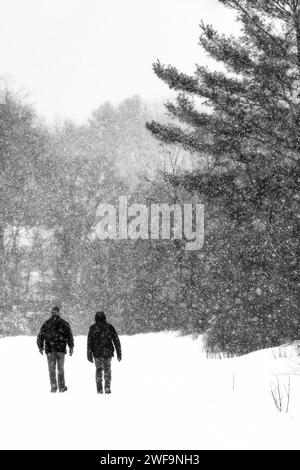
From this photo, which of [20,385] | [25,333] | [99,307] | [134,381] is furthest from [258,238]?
[99,307]

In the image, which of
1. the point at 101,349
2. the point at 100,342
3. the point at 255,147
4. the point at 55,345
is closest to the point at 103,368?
the point at 101,349

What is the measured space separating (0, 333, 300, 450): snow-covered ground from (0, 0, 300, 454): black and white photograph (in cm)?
4

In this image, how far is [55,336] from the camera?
11836mm

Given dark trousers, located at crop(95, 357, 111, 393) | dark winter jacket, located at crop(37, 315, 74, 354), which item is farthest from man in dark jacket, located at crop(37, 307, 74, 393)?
dark trousers, located at crop(95, 357, 111, 393)

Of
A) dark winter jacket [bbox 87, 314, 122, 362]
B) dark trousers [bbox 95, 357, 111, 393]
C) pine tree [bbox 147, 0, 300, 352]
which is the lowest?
dark trousers [bbox 95, 357, 111, 393]

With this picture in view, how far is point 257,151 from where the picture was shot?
61.1ft

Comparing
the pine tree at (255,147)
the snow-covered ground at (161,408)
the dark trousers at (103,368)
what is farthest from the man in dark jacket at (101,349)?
the pine tree at (255,147)

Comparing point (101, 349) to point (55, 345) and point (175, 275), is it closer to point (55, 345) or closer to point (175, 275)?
point (55, 345)

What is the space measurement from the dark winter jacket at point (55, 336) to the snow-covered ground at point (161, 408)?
84 centimetres

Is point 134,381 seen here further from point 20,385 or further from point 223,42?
point 223,42

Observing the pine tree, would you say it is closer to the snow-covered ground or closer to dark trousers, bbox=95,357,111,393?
the snow-covered ground

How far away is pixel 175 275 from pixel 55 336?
69.4ft

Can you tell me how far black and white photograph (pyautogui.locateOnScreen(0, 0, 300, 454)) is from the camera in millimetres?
8492
